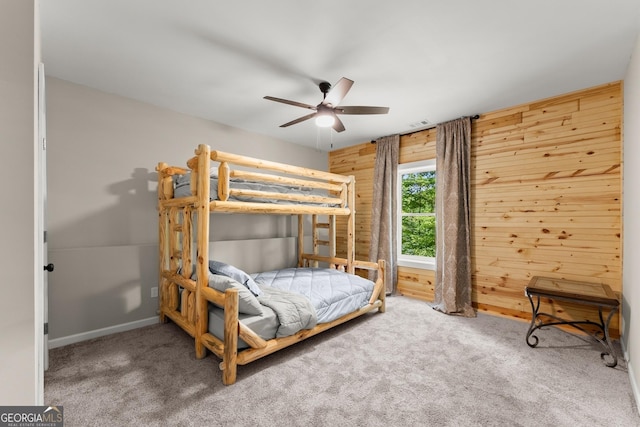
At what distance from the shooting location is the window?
4.15 metres

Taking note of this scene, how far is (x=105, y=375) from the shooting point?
2.03m

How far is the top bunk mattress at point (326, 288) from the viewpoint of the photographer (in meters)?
2.68

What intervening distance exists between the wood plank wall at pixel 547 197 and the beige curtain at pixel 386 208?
113 cm

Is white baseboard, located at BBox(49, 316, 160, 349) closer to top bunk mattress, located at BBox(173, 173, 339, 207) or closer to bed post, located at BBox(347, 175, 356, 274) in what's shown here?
top bunk mattress, located at BBox(173, 173, 339, 207)

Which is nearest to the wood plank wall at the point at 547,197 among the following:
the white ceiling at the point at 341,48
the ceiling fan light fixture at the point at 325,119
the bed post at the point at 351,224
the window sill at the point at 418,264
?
the white ceiling at the point at 341,48

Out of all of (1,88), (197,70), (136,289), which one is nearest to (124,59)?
(197,70)

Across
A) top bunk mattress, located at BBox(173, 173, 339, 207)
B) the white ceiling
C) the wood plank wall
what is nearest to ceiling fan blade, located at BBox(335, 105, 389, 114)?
the white ceiling

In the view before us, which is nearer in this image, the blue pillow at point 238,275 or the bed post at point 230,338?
the bed post at point 230,338

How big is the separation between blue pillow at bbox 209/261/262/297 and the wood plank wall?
2.78 metres

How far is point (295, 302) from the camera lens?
2.40 meters

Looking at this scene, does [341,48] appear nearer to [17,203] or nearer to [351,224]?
[17,203]

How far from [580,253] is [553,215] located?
17.5 inches

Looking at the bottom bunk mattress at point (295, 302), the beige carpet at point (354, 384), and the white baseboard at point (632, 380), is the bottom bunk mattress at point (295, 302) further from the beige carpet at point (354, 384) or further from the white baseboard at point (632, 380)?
the white baseboard at point (632, 380)

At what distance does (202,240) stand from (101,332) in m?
1.65
